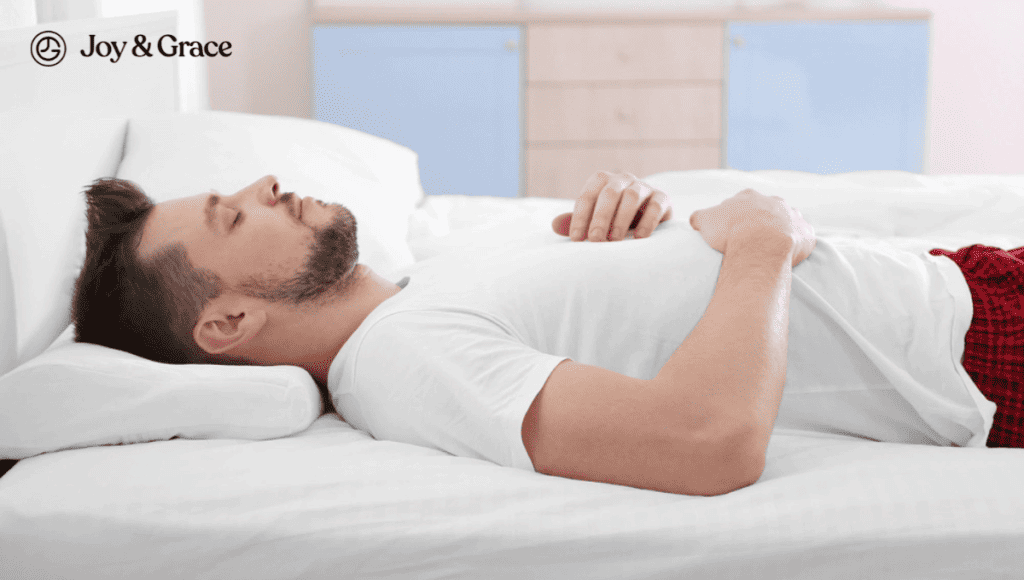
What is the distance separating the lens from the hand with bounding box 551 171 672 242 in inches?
40.7

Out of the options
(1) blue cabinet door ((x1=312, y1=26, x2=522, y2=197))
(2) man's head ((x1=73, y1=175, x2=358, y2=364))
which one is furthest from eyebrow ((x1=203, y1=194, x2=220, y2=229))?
(1) blue cabinet door ((x1=312, y1=26, x2=522, y2=197))

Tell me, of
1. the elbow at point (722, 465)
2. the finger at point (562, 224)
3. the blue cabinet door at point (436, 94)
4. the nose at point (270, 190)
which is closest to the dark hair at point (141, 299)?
the nose at point (270, 190)

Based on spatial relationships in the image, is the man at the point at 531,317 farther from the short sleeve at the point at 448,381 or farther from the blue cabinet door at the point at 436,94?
the blue cabinet door at the point at 436,94

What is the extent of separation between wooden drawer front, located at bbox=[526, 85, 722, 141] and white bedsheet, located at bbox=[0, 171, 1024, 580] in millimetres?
2622

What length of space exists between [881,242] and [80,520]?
48.9 inches

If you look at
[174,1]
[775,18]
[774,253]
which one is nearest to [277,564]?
[774,253]

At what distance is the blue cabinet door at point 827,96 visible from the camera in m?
3.10

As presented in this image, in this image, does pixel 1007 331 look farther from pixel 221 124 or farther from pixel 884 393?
pixel 221 124

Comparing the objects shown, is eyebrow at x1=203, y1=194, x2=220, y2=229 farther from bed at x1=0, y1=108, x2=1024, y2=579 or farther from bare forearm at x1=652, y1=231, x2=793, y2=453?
bare forearm at x1=652, y1=231, x2=793, y2=453

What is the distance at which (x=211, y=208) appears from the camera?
2.99ft

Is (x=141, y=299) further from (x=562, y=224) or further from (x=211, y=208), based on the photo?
(x=562, y=224)

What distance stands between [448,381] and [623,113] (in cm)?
265

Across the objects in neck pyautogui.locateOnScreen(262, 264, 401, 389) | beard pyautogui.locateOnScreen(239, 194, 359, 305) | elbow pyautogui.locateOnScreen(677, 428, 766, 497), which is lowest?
elbow pyautogui.locateOnScreen(677, 428, 766, 497)

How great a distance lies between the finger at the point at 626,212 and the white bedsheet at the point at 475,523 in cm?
45
